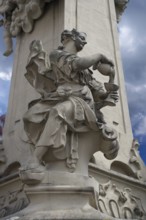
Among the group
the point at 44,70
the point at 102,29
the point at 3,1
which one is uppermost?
the point at 3,1

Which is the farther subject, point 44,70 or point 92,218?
point 44,70

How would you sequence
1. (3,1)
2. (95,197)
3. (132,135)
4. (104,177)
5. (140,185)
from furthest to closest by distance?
(3,1) < (132,135) < (140,185) < (104,177) < (95,197)

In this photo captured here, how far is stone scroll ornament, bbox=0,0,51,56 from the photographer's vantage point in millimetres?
8766

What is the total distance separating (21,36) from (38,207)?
585 cm

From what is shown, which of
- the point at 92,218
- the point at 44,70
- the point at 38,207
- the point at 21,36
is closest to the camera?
the point at 92,218

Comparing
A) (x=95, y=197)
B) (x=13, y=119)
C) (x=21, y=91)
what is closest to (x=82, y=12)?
(x=21, y=91)

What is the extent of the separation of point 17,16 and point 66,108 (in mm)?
5146

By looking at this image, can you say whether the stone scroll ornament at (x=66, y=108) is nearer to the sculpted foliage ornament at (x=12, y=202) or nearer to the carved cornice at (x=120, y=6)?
the sculpted foliage ornament at (x=12, y=202)

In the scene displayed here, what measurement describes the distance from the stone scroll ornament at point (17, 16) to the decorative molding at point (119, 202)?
4.74 metres

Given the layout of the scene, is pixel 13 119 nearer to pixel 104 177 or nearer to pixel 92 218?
pixel 104 177

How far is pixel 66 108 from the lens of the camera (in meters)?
4.98


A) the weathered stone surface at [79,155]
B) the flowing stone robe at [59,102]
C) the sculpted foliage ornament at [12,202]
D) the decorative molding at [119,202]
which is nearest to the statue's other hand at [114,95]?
the flowing stone robe at [59,102]

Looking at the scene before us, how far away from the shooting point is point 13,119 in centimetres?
782

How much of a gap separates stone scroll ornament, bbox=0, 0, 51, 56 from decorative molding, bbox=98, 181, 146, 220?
186 inches
